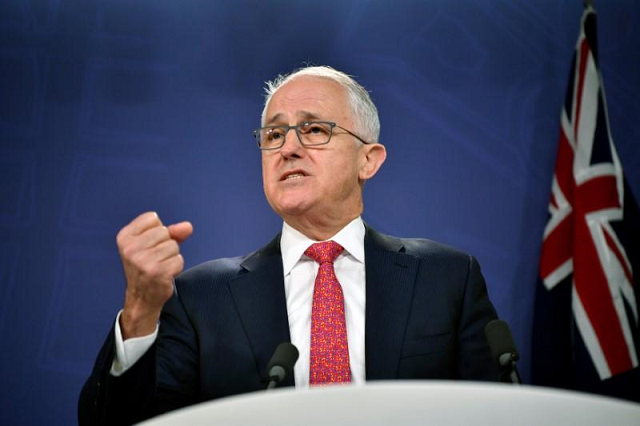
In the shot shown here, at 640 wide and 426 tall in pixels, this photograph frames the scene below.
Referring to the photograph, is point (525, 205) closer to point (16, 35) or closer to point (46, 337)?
point (46, 337)

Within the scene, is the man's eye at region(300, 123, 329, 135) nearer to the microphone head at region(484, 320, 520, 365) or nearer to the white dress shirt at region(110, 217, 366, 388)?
the white dress shirt at region(110, 217, 366, 388)

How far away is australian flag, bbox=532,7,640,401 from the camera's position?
8.00 feet

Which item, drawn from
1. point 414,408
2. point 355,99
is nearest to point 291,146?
point 355,99

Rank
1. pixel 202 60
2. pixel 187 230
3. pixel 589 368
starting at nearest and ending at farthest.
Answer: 1. pixel 187 230
2. pixel 589 368
3. pixel 202 60

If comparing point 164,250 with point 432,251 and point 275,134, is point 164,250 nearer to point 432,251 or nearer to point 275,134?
point 275,134

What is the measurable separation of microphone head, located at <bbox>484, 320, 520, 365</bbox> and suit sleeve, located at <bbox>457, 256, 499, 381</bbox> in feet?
1.36

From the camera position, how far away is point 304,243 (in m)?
1.80

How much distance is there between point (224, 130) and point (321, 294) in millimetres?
1130

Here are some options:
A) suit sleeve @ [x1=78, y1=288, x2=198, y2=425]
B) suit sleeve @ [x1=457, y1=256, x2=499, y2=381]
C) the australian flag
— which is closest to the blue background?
the australian flag

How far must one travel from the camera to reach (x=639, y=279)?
8.22ft

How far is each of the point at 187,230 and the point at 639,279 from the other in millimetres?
1929

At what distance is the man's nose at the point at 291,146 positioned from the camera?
177 centimetres

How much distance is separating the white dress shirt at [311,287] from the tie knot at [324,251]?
0.02 metres

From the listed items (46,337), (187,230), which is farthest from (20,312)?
(187,230)
